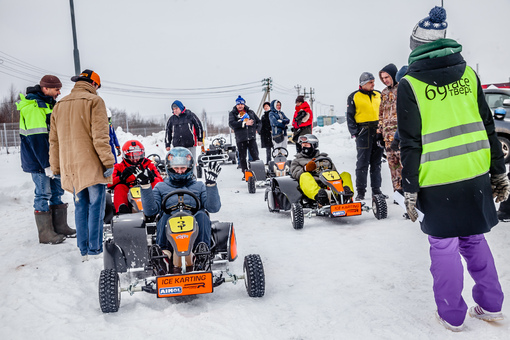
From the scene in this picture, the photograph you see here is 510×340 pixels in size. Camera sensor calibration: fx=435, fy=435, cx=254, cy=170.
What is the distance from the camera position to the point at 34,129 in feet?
17.0

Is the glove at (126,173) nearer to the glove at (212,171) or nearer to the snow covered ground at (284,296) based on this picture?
the snow covered ground at (284,296)

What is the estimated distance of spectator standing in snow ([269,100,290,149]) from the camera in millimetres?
11797

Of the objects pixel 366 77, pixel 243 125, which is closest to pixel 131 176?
pixel 366 77

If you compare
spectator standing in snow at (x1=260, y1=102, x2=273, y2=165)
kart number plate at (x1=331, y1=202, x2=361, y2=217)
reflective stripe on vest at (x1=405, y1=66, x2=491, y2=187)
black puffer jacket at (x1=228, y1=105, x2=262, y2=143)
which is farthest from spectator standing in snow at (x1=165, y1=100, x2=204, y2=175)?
reflective stripe on vest at (x1=405, y1=66, x2=491, y2=187)

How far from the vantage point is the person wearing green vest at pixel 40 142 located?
204 inches

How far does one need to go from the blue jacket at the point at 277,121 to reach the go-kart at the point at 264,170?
1.92 metres

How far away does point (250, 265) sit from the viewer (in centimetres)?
351

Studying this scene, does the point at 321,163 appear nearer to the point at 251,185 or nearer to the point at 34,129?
the point at 251,185

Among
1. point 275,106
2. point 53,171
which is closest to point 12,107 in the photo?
point 275,106

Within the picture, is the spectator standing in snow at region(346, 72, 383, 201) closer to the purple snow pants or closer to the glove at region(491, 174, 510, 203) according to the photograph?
the glove at region(491, 174, 510, 203)

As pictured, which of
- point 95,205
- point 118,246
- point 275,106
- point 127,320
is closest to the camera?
point 127,320

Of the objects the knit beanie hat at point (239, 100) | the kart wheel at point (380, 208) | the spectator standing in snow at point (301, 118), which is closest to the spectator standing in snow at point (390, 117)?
the kart wheel at point (380, 208)

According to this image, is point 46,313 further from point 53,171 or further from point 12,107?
point 12,107

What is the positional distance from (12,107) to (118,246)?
4538 cm
